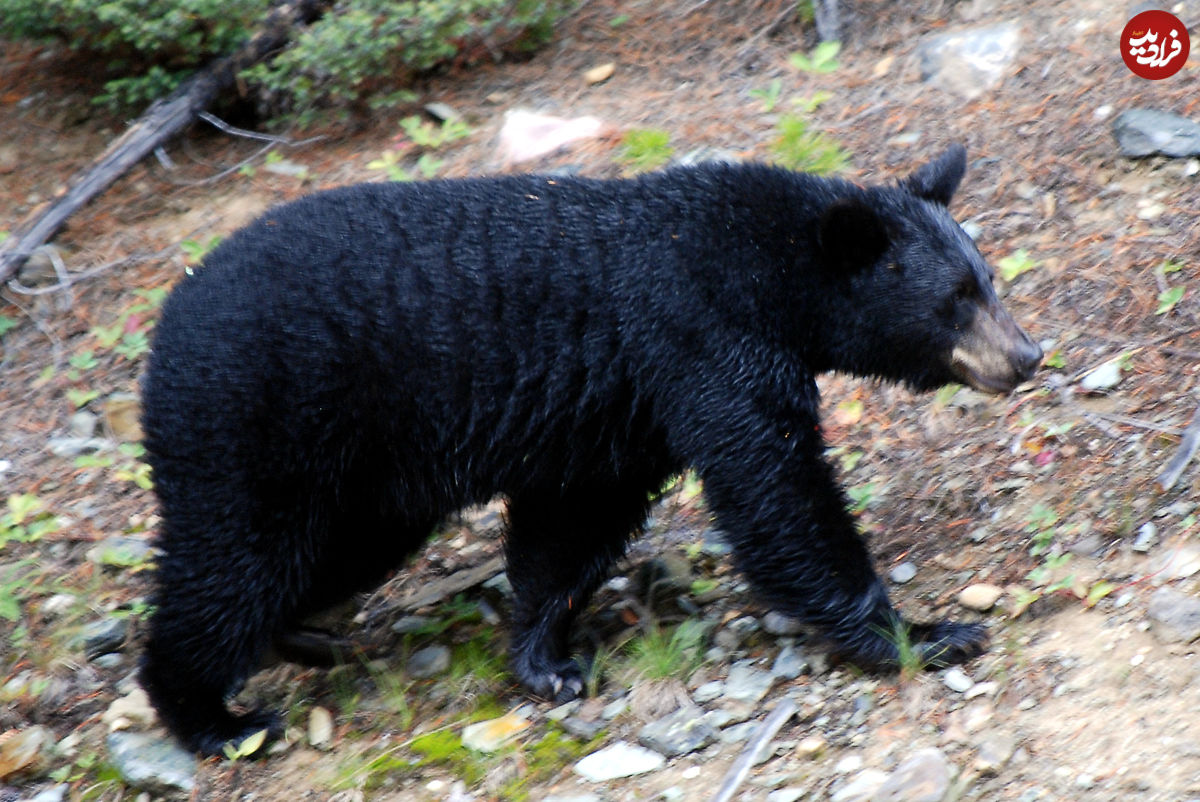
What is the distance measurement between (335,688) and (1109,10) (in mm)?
5567

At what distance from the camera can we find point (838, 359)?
172 inches

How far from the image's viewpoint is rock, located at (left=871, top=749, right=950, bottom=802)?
11.0 feet

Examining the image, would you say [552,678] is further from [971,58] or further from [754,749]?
[971,58]

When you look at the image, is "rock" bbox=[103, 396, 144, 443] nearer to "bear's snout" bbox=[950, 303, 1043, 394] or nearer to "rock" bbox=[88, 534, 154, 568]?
"rock" bbox=[88, 534, 154, 568]

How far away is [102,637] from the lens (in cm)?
509

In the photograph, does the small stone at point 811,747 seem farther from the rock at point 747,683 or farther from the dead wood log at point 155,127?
the dead wood log at point 155,127

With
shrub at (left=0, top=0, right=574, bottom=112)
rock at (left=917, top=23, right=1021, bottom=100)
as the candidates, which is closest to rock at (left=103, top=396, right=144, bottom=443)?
shrub at (left=0, top=0, right=574, bottom=112)

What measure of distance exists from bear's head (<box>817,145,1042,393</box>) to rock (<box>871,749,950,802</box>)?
1.47 m

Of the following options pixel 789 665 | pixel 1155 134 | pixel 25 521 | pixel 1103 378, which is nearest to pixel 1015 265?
pixel 1103 378

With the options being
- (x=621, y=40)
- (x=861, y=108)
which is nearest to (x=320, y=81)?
(x=621, y=40)

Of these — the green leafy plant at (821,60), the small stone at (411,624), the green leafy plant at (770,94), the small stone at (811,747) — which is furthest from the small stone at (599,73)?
the small stone at (811,747)

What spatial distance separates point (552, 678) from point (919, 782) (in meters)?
1.57

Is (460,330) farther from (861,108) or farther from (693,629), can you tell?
(861,108)

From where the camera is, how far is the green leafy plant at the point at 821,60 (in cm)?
727
